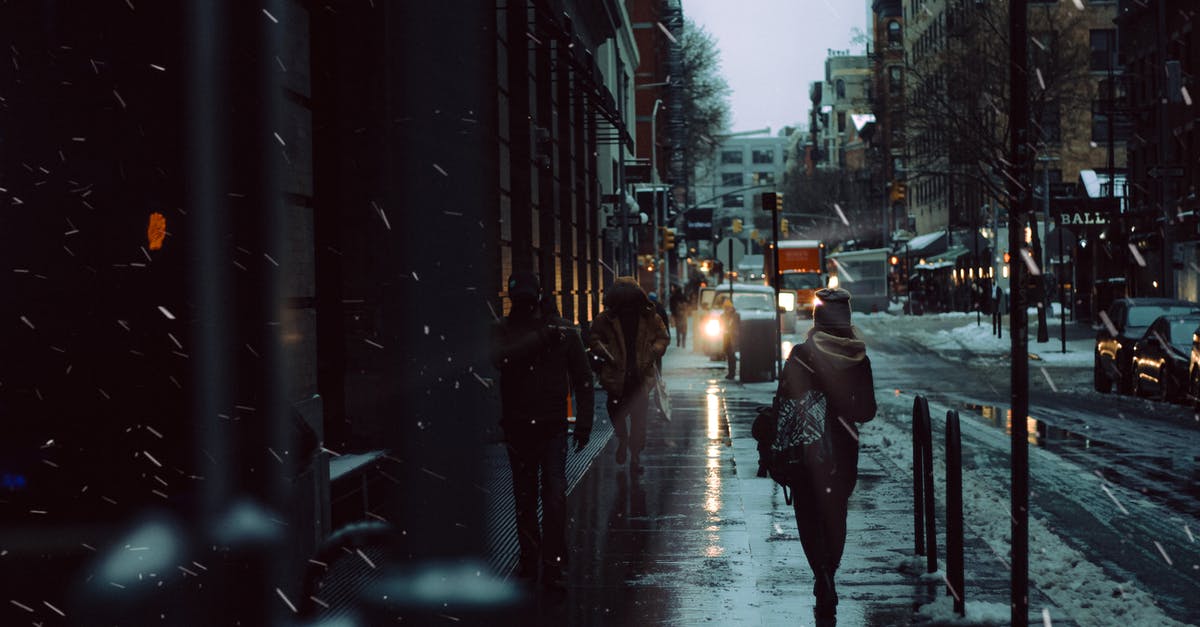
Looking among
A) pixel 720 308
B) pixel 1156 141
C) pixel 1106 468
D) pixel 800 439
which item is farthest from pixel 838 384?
pixel 1156 141

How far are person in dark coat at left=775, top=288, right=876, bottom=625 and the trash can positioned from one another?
1835 cm

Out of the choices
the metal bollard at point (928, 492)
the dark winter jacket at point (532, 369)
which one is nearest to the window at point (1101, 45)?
the metal bollard at point (928, 492)

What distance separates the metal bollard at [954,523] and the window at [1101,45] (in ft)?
218

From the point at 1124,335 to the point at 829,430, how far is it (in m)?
18.7

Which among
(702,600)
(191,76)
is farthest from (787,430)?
(191,76)

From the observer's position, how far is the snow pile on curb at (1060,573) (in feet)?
23.3

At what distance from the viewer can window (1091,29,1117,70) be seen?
69.6 metres

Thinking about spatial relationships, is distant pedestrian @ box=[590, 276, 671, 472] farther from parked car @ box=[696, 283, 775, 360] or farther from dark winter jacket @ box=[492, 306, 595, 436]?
parked car @ box=[696, 283, 775, 360]

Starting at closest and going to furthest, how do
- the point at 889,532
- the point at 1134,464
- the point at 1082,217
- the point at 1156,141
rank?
the point at 889,532 < the point at 1134,464 < the point at 1156,141 < the point at 1082,217

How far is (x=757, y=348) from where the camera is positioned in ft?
85.1

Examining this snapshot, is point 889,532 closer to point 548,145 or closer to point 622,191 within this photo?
point 548,145

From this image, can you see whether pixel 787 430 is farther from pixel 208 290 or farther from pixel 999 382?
pixel 999 382

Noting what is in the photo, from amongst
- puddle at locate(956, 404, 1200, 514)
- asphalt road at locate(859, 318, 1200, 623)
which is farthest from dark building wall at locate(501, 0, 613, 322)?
puddle at locate(956, 404, 1200, 514)

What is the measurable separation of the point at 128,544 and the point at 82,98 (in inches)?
82.2
